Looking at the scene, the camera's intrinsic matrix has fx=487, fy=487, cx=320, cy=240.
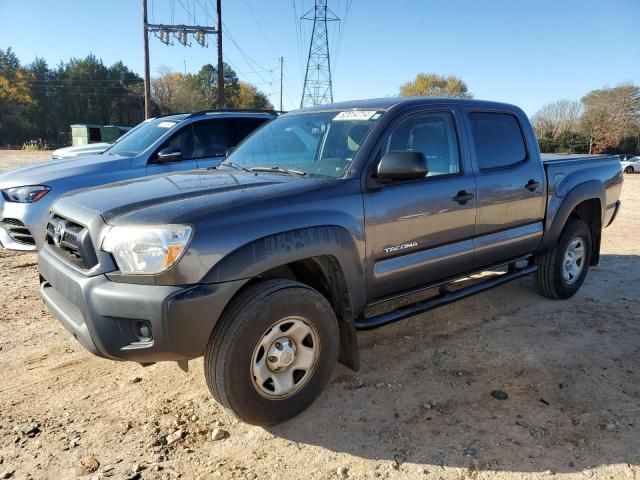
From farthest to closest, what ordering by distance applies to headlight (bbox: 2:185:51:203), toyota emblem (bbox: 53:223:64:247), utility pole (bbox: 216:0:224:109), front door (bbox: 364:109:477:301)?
utility pole (bbox: 216:0:224:109) → headlight (bbox: 2:185:51:203) → front door (bbox: 364:109:477:301) → toyota emblem (bbox: 53:223:64:247)

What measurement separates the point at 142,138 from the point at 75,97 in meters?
76.4

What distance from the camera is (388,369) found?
3.54 metres

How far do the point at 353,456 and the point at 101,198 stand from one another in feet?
6.75

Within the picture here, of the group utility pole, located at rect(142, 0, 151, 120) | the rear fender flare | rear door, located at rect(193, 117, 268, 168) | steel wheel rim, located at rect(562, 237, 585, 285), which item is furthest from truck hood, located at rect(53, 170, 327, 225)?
utility pole, located at rect(142, 0, 151, 120)

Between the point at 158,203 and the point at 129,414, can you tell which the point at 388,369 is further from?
the point at 158,203

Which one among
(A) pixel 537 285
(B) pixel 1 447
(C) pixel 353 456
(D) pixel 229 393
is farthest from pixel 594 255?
(B) pixel 1 447

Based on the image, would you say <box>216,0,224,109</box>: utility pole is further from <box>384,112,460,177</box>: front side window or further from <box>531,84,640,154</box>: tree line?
<box>531,84,640,154</box>: tree line

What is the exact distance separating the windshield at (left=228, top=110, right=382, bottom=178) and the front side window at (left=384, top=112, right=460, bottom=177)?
27 centimetres

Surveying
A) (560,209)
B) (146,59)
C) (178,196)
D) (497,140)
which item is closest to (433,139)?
(497,140)

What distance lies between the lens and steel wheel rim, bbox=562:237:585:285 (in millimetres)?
5031

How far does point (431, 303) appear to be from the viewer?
358 centimetres

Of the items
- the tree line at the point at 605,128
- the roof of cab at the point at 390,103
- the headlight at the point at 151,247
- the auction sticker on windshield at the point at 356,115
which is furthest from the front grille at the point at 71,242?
the tree line at the point at 605,128

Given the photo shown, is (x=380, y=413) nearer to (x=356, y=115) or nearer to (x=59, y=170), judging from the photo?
(x=356, y=115)

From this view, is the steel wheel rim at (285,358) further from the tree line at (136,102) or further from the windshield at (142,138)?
the tree line at (136,102)
